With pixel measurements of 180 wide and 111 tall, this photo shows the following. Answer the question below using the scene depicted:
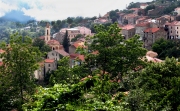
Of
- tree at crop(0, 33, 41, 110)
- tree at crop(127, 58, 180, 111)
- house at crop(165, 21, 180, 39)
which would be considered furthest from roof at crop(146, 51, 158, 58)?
tree at crop(0, 33, 41, 110)

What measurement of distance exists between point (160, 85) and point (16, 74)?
7184 millimetres

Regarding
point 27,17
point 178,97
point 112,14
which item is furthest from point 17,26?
point 178,97

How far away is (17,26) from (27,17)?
37.9 feet

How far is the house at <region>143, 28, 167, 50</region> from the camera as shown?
4997 centimetres

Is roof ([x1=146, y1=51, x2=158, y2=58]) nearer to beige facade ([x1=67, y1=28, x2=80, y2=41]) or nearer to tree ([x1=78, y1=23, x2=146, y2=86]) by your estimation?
tree ([x1=78, y1=23, x2=146, y2=86])

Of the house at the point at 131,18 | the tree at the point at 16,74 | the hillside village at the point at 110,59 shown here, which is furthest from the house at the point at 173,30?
the tree at the point at 16,74

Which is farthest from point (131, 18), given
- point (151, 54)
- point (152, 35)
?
point (151, 54)

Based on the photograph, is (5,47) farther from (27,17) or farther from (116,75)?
(27,17)

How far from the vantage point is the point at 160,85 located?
12.7m

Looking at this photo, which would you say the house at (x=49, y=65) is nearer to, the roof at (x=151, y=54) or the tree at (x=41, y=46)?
the tree at (x=41, y=46)

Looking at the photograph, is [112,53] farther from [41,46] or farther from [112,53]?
[41,46]

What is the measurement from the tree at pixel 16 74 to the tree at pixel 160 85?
5.47 m

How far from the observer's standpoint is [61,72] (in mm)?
20812

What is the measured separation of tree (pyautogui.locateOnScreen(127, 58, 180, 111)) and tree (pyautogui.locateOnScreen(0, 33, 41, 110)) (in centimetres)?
547
